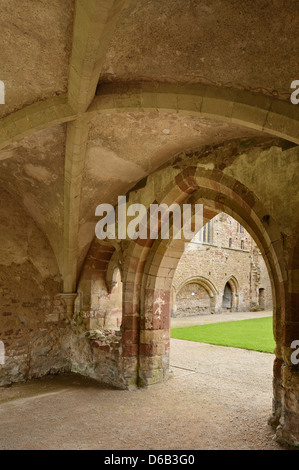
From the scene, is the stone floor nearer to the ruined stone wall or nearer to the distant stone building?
the ruined stone wall

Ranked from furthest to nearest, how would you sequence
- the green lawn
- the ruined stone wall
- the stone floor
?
the green lawn, the ruined stone wall, the stone floor

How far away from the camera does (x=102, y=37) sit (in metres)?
2.28

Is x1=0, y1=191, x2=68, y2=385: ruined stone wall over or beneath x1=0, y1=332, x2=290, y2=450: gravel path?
over

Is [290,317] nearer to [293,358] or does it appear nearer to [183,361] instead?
[293,358]

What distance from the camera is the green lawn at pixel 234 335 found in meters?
7.99

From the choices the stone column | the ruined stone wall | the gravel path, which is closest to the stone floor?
the gravel path

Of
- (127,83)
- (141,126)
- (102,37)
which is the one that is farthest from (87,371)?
(102,37)

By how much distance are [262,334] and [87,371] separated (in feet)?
18.0

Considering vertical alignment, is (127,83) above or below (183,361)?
above

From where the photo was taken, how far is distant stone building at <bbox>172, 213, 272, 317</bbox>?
14258 millimetres

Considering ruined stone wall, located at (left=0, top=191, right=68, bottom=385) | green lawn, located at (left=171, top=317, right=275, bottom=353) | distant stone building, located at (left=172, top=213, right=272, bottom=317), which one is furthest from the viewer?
distant stone building, located at (left=172, top=213, right=272, bottom=317)

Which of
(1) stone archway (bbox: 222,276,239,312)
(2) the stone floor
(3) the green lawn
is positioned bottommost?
(2) the stone floor

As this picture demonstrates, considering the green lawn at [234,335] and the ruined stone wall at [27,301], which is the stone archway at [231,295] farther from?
the ruined stone wall at [27,301]

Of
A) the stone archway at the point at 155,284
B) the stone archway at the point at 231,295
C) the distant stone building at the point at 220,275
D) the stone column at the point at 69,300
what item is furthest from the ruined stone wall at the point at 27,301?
the stone archway at the point at 231,295
